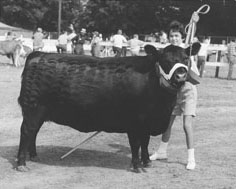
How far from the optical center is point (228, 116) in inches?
496

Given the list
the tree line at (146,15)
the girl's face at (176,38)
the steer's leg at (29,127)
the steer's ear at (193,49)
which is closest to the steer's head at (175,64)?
the steer's ear at (193,49)

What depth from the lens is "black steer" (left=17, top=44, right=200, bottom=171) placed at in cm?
745

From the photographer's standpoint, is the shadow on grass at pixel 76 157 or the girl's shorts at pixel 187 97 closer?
the girl's shorts at pixel 187 97

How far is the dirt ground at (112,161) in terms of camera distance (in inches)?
274

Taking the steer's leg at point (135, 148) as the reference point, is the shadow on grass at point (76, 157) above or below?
below

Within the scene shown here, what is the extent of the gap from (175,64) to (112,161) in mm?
1977

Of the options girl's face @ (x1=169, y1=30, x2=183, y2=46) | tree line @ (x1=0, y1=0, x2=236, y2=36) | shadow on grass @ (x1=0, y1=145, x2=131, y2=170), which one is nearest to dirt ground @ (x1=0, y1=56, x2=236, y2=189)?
shadow on grass @ (x1=0, y1=145, x2=131, y2=170)

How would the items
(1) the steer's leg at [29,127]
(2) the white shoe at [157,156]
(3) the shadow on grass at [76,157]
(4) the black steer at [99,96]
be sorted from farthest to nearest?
(2) the white shoe at [157,156]
(3) the shadow on grass at [76,157]
(1) the steer's leg at [29,127]
(4) the black steer at [99,96]

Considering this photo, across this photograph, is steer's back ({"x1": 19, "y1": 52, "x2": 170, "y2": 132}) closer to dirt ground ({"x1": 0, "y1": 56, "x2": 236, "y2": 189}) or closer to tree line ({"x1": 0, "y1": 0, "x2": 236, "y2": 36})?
dirt ground ({"x1": 0, "y1": 56, "x2": 236, "y2": 189})

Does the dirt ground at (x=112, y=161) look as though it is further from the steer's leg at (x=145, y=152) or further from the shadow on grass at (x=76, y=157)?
the steer's leg at (x=145, y=152)

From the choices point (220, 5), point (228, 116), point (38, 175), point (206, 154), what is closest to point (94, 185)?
point (38, 175)

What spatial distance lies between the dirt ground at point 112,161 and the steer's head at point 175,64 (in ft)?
4.23

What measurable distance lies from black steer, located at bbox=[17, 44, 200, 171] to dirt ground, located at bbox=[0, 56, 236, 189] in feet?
1.24

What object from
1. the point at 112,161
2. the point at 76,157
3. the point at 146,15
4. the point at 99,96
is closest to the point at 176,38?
the point at 99,96
